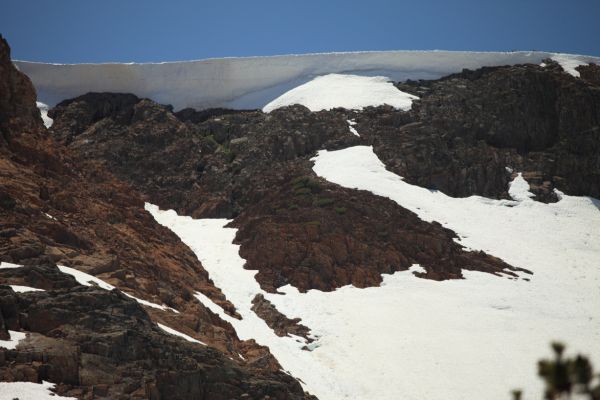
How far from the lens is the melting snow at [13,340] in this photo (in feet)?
54.8

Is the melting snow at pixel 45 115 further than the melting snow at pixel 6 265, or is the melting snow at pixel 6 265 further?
the melting snow at pixel 45 115

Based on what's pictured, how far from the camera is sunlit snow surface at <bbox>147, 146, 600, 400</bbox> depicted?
25062 mm

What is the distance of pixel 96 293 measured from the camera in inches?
769

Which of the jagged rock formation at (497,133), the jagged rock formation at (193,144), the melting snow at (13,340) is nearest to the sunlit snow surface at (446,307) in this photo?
the jagged rock formation at (497,133)

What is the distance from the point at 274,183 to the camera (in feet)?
139

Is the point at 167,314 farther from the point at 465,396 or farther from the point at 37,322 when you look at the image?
the point at 465,396

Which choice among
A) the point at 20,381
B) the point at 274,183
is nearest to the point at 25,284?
the point at 20,381

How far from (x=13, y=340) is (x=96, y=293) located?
282cm

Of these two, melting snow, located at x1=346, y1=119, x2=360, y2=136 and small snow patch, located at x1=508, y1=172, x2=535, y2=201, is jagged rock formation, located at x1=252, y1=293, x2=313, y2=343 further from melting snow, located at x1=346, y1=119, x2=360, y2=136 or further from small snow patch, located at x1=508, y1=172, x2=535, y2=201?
small snow patch, located at x1=508, y1=172, x2=535, y2=201

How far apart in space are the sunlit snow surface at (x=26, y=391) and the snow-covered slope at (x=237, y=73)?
126 ft

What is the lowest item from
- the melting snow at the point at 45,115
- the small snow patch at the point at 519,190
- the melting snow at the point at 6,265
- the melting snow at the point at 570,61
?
the small snow patch at the point at 519,190

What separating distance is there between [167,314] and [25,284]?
498 cm

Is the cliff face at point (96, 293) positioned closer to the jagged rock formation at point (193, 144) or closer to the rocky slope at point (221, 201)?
the rocky slope at point (221, 201)

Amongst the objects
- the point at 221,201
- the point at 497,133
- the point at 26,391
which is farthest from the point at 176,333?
the point at 497,133
